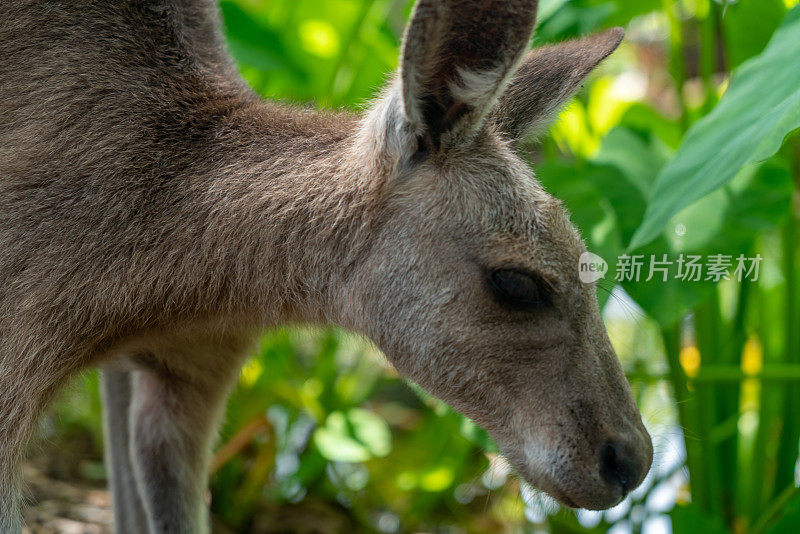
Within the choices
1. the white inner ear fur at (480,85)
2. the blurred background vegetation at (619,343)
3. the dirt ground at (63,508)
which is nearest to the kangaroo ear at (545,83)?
the blurred background vegetation at (619,343)

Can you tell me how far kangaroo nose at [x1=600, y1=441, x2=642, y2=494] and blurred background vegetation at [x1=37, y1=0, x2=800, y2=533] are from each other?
10.7 inches

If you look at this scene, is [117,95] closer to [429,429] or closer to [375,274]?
[375,274]

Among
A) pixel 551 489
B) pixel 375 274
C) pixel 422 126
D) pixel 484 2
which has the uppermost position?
pixel 484 2

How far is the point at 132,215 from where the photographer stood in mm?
2156

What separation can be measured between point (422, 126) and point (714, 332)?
1667 mm

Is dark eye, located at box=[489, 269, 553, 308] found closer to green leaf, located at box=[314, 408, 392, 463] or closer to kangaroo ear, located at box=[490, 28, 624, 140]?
kangaroo ear, located at box=[490, 28, 624, 140]

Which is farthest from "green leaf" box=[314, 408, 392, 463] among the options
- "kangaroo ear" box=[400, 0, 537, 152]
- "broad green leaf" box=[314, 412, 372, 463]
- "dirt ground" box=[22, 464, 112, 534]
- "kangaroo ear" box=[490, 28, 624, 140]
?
"kangaroo ear" box=[400, 0, 537, 152]

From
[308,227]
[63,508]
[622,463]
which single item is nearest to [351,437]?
[63,508]

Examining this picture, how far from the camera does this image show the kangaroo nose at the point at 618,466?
1.99m

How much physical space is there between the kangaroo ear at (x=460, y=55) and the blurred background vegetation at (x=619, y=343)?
1.53ft

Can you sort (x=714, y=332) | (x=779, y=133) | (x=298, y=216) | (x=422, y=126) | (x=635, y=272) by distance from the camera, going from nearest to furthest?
(x=779, y=133) < (x=422, y=126) < (x=298, y=216) < (x=635, y=272) < (x=714, y=332)

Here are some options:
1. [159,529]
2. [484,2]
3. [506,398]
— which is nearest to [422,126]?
[484,2]

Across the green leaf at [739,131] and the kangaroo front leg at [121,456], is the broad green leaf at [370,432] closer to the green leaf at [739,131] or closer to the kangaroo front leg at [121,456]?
the kangaroo front leg at [121,456]

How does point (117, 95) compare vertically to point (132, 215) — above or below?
above
